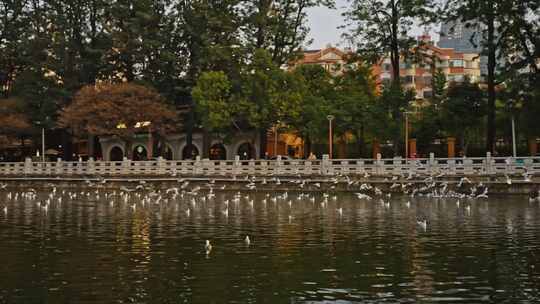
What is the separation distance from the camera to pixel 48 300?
46.2 feet

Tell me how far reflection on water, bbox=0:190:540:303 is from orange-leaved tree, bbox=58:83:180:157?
80.7ft

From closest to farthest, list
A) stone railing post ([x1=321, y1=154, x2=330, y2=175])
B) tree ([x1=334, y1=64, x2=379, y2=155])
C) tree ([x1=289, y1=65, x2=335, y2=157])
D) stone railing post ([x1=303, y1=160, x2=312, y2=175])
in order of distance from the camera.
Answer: stone railing post ([x1=321, y1=154, x2=330, y2=175]), stone railing post ([x1=303, y1=160, x2=312, y2=175]), tree ([x1=289, y1=65, x2=335, y2=157]), tree ([x1=334, y1=64, x2=379, y2=155])

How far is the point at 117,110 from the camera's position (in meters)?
58.9

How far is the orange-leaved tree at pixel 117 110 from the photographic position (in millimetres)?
58219

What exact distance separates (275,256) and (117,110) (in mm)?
41589

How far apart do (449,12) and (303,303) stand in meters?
39.2

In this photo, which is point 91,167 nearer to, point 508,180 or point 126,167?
point 126,167

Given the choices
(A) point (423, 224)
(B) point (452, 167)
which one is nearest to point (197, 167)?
(B) point (452, 167)

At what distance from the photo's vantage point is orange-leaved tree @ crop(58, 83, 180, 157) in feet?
191

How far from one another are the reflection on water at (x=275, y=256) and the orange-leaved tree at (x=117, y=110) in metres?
24.6

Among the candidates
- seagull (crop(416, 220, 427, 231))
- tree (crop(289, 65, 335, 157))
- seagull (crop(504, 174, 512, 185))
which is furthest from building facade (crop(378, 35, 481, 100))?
seagull (crop(416, 220, 427, 231))

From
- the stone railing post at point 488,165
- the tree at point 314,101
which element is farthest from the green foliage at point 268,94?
the stone railing post at point 488,165

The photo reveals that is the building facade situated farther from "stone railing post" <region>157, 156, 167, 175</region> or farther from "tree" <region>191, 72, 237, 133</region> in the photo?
"stone railing post" <region>157, 156, 167, 175</region>

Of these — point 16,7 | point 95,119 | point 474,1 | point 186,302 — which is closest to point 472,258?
point 186,302
